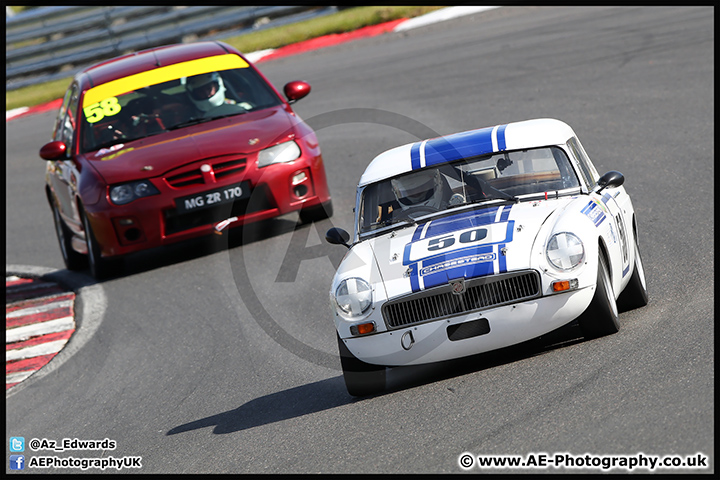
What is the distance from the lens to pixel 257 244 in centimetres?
974

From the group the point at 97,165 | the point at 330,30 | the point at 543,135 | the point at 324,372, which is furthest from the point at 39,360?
the point at 330,30

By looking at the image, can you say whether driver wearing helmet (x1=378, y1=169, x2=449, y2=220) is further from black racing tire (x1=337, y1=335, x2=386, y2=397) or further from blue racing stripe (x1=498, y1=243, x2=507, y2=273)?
Answer: black racing tire (x1=337, y1=335, x2=386, y2=397)

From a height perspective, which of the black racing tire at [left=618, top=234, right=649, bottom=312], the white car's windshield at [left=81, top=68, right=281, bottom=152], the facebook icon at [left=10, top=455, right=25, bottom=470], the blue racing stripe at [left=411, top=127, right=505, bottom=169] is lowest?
the facebook icon at [left=10, top=455, right=25, bottom=470]

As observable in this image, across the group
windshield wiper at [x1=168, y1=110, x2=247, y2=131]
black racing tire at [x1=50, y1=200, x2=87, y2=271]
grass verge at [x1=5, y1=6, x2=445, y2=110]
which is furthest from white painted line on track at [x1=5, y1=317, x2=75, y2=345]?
grass verge at [x1=5, y1=6, x2=445, y2=110]

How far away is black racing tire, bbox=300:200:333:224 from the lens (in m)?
9.68

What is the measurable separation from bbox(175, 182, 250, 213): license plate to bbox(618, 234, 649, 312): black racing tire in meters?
4.09

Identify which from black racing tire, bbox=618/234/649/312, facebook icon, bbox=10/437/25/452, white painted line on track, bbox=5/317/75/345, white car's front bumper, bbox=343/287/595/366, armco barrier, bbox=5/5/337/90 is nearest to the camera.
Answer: white car's front bumper, bbox=343/287/595/366

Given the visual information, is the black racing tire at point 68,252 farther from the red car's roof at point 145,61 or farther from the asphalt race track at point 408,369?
the red car's roof at point 145,61

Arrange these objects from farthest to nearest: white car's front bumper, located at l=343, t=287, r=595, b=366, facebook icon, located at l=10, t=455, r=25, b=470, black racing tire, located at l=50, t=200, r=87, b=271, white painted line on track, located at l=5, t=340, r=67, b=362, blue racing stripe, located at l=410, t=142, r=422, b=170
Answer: black racing tire, located at l=50, t=200, r=87, b=271 < white painted line on track, located at l=5, t=340, r=67, b=362 < blue racing stripe, located at l=410, t=142, r=422, b=170 < facebook icon, located at l=10, t=455, r=25, b=470 < white car's front bumper, located at l=343, t=287, r=595, b=366

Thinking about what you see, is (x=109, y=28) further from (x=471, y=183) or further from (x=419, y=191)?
(x=471, y=183)

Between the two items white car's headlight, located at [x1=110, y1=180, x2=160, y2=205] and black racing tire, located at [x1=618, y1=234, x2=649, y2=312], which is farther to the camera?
white car's headlight, located at [x1=110, y1=180, x2=160, y2=205]

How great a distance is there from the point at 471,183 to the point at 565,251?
110cm

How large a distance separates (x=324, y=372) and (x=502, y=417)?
1875 millimetres

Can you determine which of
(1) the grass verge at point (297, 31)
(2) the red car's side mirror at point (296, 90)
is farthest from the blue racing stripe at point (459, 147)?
(1) the grass verge at point (297, 31)
